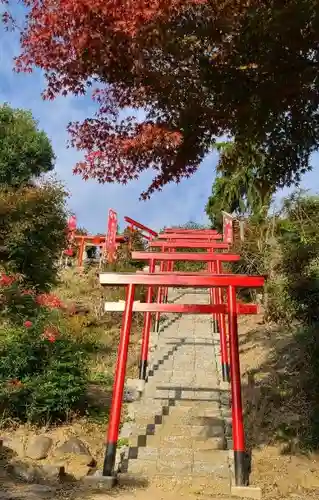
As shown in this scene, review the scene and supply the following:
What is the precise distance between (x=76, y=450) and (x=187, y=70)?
4472 millimetres

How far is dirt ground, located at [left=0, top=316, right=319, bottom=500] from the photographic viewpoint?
5.90 m

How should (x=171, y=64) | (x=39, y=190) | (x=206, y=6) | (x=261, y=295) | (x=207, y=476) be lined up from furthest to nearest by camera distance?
(x=261, y=295), (x=39, y=190), (x=207, y=476), (x=171, y=64), (x=206, y=6)

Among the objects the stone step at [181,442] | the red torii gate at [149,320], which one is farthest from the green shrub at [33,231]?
the stone step at [181,442]

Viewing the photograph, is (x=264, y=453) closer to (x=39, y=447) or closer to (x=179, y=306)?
(x=179, y=306)

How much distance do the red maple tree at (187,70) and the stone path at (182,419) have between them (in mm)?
3092

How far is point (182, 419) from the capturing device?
25.5 feet

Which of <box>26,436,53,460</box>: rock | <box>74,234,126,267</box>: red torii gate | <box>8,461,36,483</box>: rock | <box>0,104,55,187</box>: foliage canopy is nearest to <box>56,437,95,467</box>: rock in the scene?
<box>26,436,53,460</box>: rock

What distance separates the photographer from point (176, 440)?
7.25 metres

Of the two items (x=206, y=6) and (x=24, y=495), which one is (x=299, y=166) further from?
(x=24, y=495)

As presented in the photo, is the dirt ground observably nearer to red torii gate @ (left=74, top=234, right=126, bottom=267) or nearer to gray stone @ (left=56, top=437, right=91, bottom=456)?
gray stone @ (left=56, top=437, right=91, bottom=456)

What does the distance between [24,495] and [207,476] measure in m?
1.95

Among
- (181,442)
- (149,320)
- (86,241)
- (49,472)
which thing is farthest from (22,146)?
(49,472)

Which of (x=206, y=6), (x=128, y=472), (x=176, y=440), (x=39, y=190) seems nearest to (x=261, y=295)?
(x=39, y=190)

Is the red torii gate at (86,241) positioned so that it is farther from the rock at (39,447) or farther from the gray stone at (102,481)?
the gray stone at (102,481)
